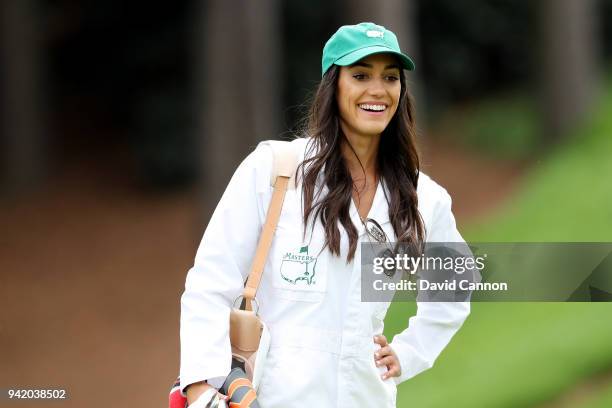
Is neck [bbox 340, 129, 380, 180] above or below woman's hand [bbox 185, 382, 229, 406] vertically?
above

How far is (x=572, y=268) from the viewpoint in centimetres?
621

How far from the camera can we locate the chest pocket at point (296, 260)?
3.01 meters

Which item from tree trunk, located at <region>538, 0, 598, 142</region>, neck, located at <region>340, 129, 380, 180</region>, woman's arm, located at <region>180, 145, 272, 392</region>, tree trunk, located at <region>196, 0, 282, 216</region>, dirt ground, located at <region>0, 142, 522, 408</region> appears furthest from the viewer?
tree trunk, located at <region>538, 0, 598, 142</region>

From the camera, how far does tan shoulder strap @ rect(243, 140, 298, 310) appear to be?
9.85ft

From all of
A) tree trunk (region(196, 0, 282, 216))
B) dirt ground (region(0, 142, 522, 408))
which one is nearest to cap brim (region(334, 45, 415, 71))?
dirt ground (region(0, 142, 522, 408))

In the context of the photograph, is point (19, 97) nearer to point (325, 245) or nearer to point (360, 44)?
point (360, 44)

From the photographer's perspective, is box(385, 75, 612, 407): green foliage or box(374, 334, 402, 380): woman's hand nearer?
box(374, 334, 402, 380): woman's hand


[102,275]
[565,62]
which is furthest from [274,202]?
[565,62]

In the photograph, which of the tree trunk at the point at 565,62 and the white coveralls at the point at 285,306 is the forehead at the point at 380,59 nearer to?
the white coveralls at the point at 285,306

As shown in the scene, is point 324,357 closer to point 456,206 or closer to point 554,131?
point 456,206

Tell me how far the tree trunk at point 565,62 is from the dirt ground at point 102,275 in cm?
87

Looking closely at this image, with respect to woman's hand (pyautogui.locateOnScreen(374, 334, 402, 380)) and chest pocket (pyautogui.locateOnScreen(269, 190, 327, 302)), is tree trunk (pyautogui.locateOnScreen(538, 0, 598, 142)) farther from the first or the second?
chest pocket (pyautogui.locateOnScreen(269, 190, 327, 302))

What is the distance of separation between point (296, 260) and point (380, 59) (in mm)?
646

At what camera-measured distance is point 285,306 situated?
3.04 metres
